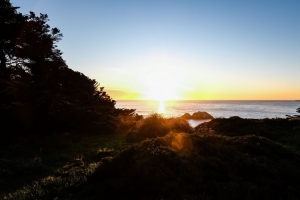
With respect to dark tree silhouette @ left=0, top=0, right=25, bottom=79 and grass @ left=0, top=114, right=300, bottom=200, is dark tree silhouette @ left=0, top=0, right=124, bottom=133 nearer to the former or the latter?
dark tree silhouette @ left=0, top=0, right=25, bottom=79

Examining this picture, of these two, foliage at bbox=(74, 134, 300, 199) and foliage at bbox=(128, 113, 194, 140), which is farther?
foliage at bbox=(128, 113, 194, 140)

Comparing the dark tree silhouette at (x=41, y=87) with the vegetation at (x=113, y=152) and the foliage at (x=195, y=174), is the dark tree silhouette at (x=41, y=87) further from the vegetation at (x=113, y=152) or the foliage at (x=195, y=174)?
the foliage at (x=195, y=174)

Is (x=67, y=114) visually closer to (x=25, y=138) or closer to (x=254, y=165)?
(x=25, y=138)

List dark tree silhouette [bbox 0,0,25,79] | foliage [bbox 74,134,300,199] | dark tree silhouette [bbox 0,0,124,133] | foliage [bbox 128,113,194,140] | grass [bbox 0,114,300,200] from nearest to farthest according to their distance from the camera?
foliage [bbox 74,134,300,199]
grass [bbox 0,114,300,200]
dark tree silhouette [bbox 0,0,124,133]
foliage [bbox 128,113,194,140]
dark tree silhouette [bbox 0,0,25,79]

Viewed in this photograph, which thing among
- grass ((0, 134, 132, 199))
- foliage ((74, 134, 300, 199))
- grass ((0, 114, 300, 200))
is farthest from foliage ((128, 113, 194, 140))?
foliage ((74, 134, 300, 199))

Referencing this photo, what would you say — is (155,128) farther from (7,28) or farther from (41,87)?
(7,28)

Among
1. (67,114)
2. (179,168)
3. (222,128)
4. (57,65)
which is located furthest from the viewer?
(57,65)

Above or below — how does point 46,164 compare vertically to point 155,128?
below

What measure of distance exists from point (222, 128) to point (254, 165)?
14925 mm

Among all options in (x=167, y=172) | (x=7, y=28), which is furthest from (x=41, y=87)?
(x=167, y=172)

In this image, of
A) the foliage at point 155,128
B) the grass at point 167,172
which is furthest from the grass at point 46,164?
the foliage at point 155,128

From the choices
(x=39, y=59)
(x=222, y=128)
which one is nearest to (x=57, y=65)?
(x=39, y=59)

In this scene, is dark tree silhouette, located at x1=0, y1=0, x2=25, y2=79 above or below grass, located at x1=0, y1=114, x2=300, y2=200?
above

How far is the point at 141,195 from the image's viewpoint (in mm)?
7520
